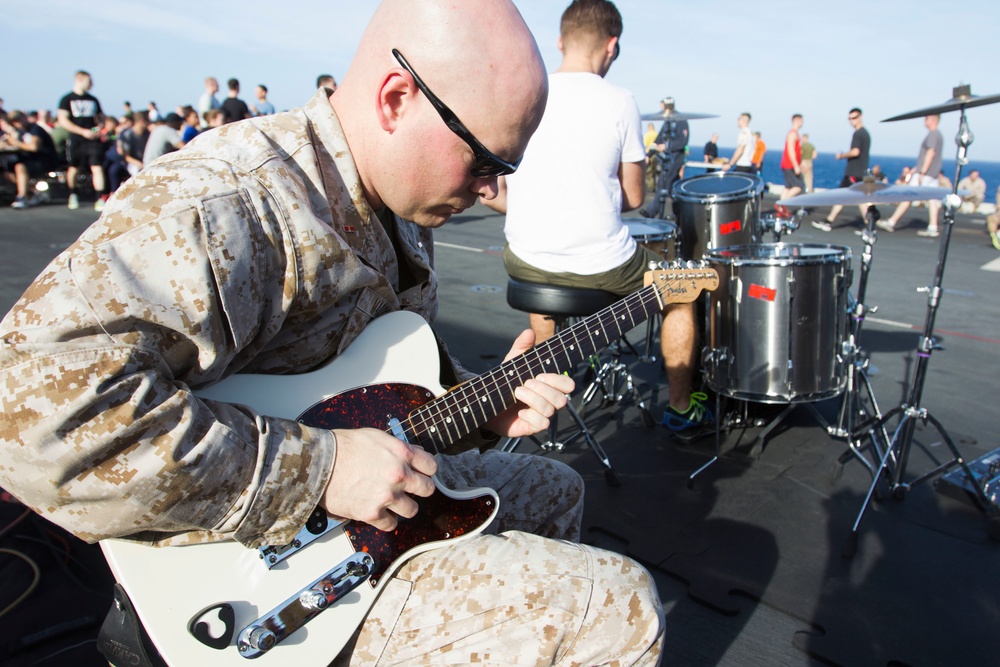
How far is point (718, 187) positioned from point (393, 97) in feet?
12.6

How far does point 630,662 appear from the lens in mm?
1374

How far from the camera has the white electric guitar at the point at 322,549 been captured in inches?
51.4

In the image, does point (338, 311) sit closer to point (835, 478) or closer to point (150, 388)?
point (150, 388)

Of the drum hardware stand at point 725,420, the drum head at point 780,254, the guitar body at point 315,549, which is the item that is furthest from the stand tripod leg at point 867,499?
the guitar body at point 315,549

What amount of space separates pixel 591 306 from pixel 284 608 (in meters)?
2.42

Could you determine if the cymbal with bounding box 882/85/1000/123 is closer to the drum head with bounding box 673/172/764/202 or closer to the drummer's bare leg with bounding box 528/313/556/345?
the drum head with bounding box 673/172/764/202

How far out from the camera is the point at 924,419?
3375 millimetres

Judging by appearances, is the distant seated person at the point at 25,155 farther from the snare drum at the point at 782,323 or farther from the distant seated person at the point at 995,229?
the distant seated person at the point at 995,229

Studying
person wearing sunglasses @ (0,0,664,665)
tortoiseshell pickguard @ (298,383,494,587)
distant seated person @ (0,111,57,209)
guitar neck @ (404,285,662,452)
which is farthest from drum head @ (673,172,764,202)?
distant seated person @ (0,111,57,209)

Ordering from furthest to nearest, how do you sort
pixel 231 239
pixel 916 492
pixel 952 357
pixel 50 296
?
pixel 952 357 < pixel 916 492 < pixel 231 239 < pixel 50 296

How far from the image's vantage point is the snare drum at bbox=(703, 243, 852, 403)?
3480mm

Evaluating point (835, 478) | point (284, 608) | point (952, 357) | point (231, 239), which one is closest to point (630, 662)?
point (284, 608)

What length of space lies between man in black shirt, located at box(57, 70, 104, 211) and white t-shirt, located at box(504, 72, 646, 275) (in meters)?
13.0

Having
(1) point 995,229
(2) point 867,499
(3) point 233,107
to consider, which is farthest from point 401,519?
(1) point 995,229
